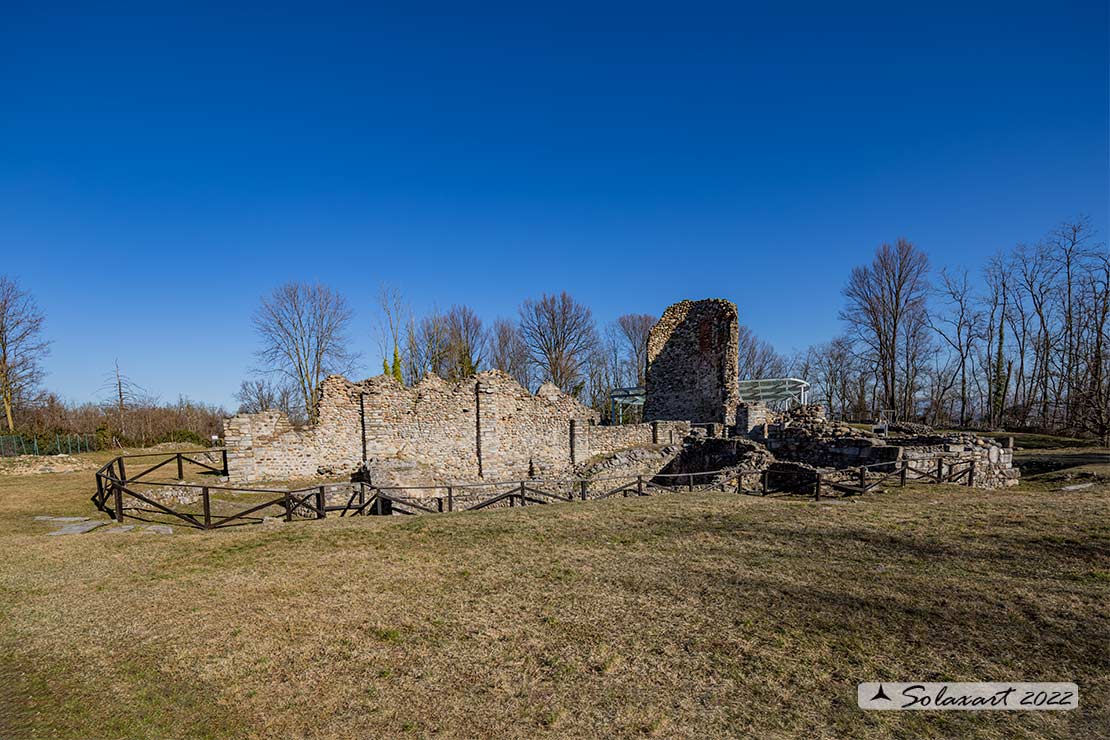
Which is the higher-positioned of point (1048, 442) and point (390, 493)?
point (390, 493)

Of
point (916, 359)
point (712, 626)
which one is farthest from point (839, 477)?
point (916, 359)

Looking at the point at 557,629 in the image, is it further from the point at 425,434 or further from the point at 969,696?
the point at 425,434

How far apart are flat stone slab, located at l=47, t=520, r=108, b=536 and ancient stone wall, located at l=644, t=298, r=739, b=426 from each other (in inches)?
902

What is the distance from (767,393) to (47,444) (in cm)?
4348

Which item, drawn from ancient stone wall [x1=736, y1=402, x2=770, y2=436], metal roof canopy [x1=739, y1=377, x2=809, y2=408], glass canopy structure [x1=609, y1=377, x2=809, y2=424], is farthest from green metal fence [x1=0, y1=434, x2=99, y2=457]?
metal roof canopy [x1=739, y1=377, x2=809, y2=408]

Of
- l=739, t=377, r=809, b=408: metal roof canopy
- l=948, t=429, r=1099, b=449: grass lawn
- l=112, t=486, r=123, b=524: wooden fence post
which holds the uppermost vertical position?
l=739, t=377, r=809, b=408: metal roof canopy

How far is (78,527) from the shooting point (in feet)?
32.9

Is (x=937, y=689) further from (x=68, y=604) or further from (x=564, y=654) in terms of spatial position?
(x=68, y=604)

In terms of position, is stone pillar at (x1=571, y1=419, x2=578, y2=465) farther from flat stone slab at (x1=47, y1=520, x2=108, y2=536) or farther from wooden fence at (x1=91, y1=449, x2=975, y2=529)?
flat stone slab at (x1=47, y1=520, x2=108, y2=536)

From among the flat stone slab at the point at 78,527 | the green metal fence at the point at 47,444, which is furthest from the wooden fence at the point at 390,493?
the green metal fence at the point at 47,444

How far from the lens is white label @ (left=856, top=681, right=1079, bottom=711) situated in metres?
3.86

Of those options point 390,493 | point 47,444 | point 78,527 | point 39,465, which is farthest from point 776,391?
point 47,444

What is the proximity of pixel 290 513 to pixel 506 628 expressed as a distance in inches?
302

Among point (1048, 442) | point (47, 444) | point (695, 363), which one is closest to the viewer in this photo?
point (1048, 442)
